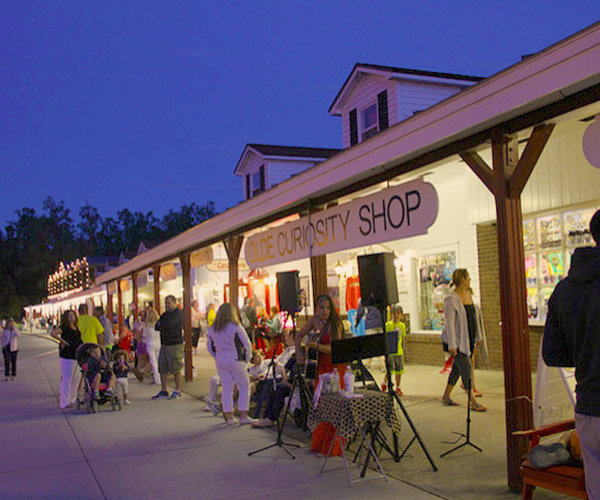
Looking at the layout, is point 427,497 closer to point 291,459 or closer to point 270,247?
point 291,459

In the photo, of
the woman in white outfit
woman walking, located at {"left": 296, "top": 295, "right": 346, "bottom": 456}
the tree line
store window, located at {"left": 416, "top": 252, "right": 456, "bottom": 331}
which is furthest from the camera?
the tree line

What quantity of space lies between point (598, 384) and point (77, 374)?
34.2ft

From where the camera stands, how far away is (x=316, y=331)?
24.6ft

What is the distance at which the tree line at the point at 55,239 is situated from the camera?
8306 centimetres

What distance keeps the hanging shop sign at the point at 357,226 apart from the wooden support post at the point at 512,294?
26.3 inches

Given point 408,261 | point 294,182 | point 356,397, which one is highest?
point 294,182

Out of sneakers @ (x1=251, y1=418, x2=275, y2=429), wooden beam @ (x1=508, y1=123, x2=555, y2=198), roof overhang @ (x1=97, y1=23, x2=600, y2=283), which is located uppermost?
roof overhang @ (x1=97, y1=23, x2=600, y2=283)

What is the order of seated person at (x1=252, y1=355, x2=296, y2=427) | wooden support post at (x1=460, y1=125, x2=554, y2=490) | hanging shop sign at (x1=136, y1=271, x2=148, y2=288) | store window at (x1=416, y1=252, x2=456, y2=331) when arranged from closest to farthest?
wooden support post at (x1=460, y1=125, x2=554, y2=490) → seated person at (x1=252, y1=355, x2=296, y2=427) → store window at (x1=416, y1=252, x2=456, y2=331) → hanging shop sign at (x1=136, y1=271, x2=148, y2=288)

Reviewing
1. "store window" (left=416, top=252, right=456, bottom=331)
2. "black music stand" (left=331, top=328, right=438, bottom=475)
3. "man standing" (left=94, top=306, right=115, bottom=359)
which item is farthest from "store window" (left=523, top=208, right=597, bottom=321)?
"man standing" (left=94, top=306, right=115, bottom=359)

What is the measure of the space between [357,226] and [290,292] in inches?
69.3

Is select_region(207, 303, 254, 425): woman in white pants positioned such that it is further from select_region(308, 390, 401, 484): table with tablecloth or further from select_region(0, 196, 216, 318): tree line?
select_region(0, 196, 216, 318): tree line

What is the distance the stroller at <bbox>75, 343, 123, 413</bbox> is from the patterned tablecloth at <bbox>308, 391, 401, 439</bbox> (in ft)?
18.5

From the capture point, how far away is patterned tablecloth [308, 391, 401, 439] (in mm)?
5738

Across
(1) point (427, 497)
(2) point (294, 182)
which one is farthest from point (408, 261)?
(1) point (427, 497)
